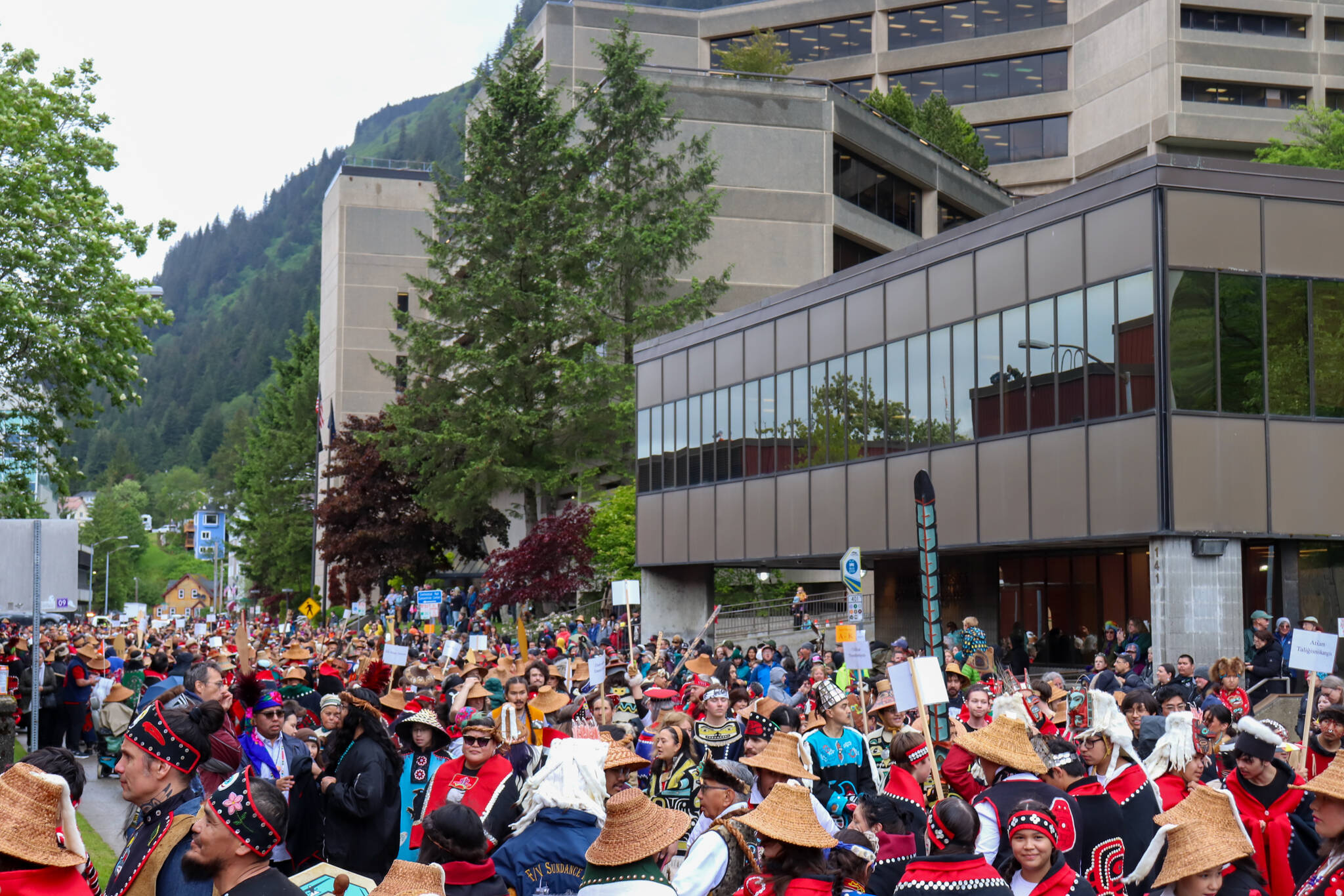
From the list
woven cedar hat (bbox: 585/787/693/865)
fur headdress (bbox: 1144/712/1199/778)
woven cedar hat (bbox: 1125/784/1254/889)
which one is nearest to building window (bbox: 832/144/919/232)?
fur headdress (bbox: 1144/712/1199/778)

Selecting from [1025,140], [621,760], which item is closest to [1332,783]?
[621,760]

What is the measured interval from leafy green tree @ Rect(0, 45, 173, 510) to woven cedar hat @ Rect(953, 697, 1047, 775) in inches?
754

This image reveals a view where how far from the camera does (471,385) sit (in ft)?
Result: 163

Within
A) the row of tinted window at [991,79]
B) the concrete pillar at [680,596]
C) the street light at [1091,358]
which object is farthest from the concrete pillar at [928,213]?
the street light at [1091,358]

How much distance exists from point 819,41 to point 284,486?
40267 millimetres

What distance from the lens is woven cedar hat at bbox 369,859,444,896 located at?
16.3ft

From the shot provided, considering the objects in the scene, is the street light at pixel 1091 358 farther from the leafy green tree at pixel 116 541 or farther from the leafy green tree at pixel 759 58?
the leafy green tree at pixel 116 541

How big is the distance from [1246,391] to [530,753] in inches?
704

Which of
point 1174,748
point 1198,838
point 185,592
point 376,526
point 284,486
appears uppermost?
point 284,486

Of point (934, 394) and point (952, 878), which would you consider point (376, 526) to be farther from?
point (952, 878)

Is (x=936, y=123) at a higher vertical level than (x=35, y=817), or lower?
higher

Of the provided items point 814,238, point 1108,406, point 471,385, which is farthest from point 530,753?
point 814,238

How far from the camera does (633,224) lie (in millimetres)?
50531

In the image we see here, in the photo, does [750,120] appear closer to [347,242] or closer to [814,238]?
[814,238]
